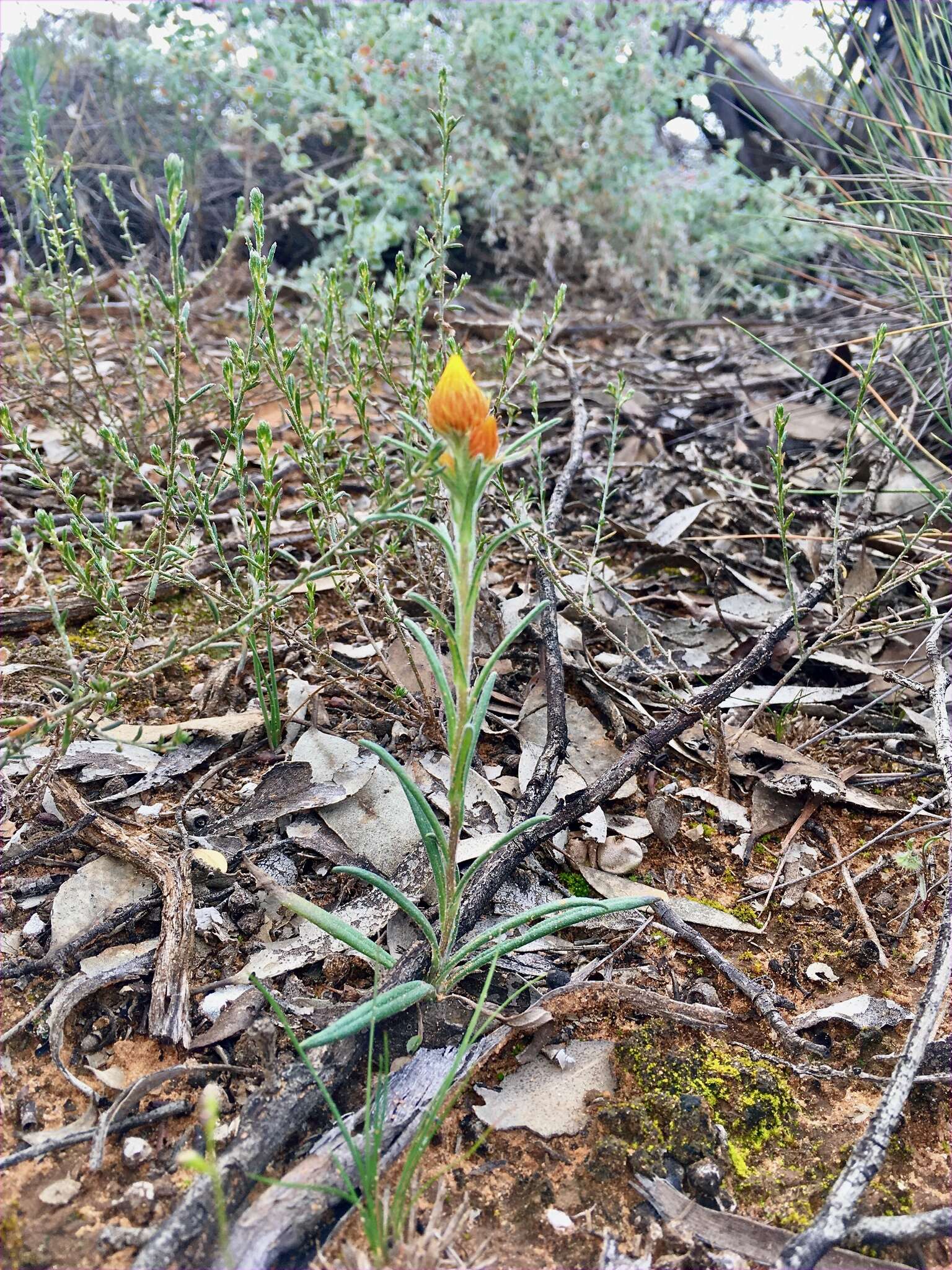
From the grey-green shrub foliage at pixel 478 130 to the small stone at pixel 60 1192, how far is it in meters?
3.79

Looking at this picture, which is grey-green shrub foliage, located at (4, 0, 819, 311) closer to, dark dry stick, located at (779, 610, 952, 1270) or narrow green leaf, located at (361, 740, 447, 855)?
narrow green leaf, located at (361, 740, 447, 855)

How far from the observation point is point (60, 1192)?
3.64 feet

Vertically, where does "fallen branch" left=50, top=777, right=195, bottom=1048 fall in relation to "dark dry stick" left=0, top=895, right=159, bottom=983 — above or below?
above

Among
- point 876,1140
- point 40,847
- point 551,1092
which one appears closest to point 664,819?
point 551,1092

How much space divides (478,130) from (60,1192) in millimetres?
4911

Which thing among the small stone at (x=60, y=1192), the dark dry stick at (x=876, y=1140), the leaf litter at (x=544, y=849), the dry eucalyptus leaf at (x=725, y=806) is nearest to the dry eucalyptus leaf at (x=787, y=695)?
the leaf litter at (x=544, y=849)

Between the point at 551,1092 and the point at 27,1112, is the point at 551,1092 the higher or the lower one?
the higher one

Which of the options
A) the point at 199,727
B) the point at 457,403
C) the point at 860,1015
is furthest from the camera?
the point at 199,727

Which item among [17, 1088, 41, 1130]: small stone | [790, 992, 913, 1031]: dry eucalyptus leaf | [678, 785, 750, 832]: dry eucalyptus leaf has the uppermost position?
[678, 785, 750, 832]: dry eucalyptus leaf

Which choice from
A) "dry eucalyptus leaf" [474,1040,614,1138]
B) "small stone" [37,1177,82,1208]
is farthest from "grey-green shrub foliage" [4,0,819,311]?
"small stone" [37,1177,82,1208]

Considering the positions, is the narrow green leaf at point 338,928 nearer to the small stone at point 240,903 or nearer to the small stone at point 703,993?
the small stone at point 240,903

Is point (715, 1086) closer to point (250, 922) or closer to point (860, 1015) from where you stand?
point (860, 1015)

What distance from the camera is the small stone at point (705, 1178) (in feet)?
3.82

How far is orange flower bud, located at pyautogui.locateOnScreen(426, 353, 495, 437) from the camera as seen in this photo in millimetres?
1049
